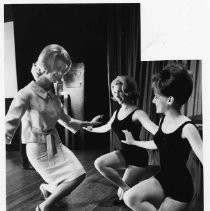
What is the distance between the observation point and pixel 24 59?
174cm

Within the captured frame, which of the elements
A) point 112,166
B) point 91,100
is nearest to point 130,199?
point 112,166

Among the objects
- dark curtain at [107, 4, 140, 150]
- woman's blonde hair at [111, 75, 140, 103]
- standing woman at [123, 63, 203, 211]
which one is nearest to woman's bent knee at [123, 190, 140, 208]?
standing woman at [123, 63, 203, 211]

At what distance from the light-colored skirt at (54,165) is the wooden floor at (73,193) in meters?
0.05

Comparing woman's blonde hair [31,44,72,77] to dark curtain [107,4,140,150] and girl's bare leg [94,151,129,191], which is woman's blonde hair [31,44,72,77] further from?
girl's bare leg [94,151,129,191]

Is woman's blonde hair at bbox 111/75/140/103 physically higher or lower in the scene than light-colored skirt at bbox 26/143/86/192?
higher

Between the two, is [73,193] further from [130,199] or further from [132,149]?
[132,149]

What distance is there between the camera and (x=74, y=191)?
176 cm

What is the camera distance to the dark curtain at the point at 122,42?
69.2 inches

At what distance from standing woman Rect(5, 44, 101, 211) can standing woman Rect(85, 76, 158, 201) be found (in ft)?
0.69

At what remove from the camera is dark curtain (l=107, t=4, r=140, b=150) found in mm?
1757

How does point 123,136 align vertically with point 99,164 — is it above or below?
above

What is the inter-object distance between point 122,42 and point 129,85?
0.30m

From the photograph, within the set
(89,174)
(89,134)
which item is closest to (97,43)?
(89,134)
